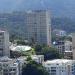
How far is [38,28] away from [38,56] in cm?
1026

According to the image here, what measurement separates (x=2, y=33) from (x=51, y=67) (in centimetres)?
402

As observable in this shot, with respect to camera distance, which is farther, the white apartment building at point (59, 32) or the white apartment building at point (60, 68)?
the white apartment building at point (59, 32)

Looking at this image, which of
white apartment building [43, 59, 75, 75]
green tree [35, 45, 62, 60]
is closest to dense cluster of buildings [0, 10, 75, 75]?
white apartment building [43, 59, 75, 75]

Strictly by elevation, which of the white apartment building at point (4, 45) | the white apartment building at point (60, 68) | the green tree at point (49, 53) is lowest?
the white apartment building at point (60, 68)

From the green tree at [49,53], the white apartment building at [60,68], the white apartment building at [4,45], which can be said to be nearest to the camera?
the white apartment building at [60,68]

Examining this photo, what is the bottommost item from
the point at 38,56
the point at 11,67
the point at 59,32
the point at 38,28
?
the point at 11,67

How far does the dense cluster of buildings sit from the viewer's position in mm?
22855

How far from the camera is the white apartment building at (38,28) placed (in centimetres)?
3453

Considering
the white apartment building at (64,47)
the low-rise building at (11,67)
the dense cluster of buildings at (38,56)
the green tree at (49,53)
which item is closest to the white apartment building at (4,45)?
the dense cluster of buildings at (38,56)

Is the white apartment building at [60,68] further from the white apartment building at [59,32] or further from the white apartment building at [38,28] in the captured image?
the white apartment building at [59,32]

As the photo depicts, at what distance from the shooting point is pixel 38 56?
81.1ft

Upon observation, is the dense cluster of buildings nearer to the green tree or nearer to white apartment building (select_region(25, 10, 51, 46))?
white apartment building (select_region(25, 10, 51, 46))

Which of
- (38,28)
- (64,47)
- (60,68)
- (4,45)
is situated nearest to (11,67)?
(60,68)

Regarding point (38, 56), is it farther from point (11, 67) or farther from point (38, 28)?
point (38, 28)
